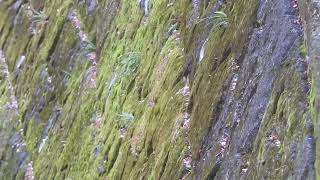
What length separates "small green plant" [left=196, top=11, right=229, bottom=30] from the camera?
3130 millimetres

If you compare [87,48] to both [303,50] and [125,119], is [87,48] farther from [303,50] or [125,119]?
[303,50]

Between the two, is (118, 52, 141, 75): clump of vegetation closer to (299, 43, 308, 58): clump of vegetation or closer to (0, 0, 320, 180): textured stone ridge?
(0, 0, 320, 180): textured stone ridge

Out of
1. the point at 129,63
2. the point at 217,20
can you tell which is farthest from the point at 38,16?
the point at 217,20

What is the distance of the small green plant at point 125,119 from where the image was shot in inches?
168

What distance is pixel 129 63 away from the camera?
454 centimetres

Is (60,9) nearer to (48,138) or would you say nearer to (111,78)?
(48,138)

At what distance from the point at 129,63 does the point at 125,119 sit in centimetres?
52

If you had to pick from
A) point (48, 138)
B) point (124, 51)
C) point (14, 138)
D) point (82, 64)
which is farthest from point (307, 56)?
point (14, 138)

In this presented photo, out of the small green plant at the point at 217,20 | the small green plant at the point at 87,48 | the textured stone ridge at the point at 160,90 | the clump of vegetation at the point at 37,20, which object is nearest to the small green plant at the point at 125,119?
the textured stone ridge at the point at 160,90

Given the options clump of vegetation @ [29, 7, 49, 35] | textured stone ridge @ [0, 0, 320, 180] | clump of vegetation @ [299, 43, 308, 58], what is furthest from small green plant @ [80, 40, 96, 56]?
clump of vegetation @ [299, 43, 308, 58]

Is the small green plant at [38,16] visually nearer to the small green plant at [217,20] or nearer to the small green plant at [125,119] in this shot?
the small green plant at [125,119]

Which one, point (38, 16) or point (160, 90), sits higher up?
point (38, 16)

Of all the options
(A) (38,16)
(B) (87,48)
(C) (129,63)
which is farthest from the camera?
(A) (38,16)

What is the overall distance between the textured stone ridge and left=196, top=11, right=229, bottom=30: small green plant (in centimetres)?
1
